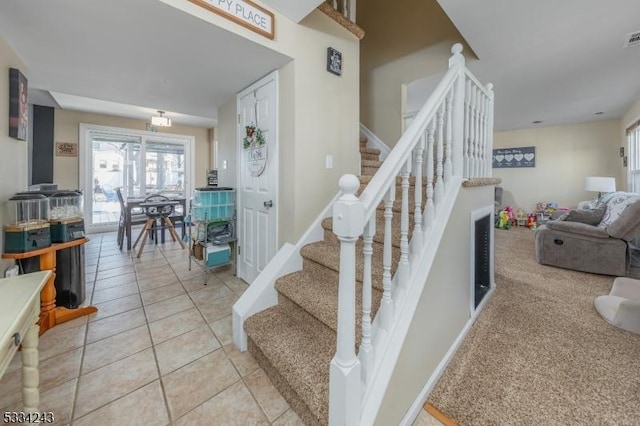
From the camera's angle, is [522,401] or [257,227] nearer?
[522,401]

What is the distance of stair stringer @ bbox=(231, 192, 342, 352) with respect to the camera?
5.61ft

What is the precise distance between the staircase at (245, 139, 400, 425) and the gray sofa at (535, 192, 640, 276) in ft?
8.20

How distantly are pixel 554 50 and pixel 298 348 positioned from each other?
3662mm

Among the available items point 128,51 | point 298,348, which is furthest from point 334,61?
point 298,348

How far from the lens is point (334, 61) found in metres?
2.30

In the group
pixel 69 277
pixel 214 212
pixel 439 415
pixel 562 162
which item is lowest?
pixel 439 415

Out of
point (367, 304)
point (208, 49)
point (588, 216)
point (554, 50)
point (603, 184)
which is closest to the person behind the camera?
point (367, 304)

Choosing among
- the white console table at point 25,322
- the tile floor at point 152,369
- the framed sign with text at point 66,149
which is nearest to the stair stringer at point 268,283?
the tile floor at point 152,369

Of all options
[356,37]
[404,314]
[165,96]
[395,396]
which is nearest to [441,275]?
[404,314]

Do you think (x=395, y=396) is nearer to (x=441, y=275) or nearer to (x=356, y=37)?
(x=441, y=275)

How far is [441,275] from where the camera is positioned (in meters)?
1.38

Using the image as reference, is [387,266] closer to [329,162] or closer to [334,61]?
[329,162]

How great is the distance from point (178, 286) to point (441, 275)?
8.29 ft

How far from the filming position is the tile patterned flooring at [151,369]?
1257 mm
